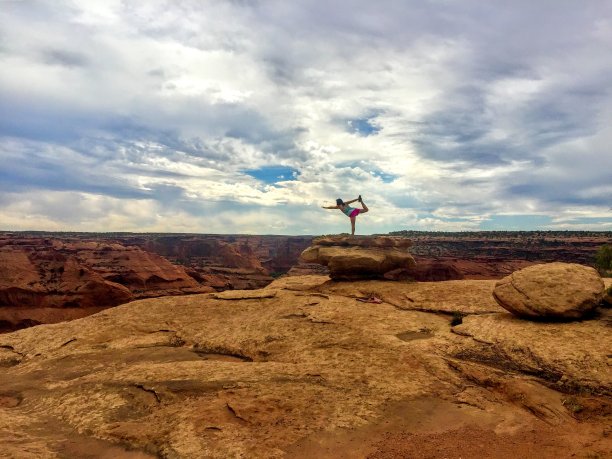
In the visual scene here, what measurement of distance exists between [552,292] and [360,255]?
11555mm

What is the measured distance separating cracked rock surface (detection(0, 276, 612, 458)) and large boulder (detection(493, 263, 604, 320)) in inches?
19.9

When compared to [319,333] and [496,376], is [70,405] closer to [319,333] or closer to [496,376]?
[319,333]

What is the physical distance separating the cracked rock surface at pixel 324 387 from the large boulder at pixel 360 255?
5.29m

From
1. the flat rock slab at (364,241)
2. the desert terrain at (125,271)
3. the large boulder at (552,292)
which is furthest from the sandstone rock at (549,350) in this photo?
the desert terrain at (125,271)

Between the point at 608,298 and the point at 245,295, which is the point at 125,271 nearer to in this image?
the point at 245,295

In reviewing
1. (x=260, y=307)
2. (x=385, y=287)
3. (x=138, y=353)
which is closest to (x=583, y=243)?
(x=385, y=287)

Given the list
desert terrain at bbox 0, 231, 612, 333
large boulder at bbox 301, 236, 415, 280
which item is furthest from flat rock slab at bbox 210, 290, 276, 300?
desert terrain at bbox 0, 231, 612, 333

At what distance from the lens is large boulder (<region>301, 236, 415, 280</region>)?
24.9 meters

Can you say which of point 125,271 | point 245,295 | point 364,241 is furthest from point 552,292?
point 125,271

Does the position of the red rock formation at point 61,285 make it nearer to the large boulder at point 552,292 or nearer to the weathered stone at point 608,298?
the large boulder at point 552,292

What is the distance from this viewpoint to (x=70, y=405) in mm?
12812

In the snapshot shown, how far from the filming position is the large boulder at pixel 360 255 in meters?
24.9

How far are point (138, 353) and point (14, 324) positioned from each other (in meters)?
39.6

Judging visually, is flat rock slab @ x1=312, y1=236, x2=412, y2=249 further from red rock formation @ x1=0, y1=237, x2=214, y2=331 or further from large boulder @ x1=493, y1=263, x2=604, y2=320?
red rock formation @ x1=0, y1=237, x2=214, y2=331
